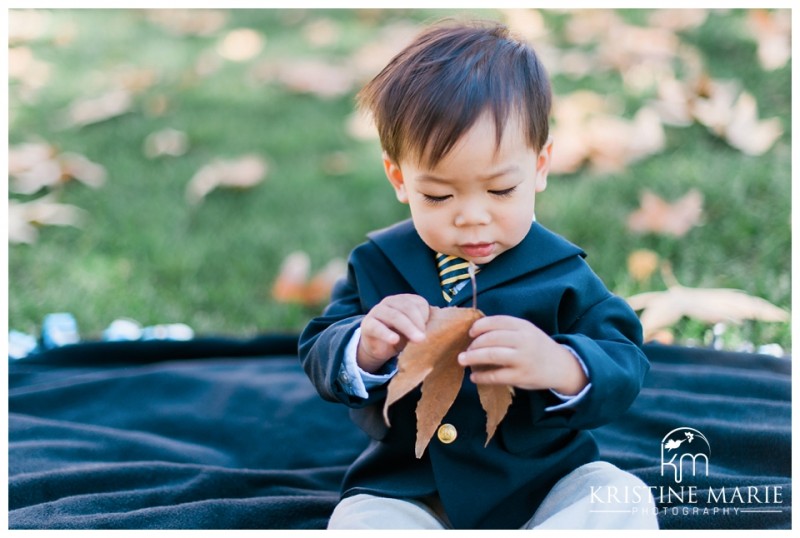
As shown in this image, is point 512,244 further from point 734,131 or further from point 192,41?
point 192,41

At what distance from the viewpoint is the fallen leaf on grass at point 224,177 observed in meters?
3.17

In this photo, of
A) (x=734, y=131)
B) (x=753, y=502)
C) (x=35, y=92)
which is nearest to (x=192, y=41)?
(x=35, y=92)

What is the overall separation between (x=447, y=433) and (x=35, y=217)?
206 cm

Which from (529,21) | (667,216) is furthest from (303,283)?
(529,21)

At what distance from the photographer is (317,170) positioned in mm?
3303

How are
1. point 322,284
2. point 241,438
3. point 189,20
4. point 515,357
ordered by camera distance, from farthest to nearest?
point 189,20 → point 322,284 → point 241,438 → point 515,357

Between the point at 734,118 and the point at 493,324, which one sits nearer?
the point at 493,324

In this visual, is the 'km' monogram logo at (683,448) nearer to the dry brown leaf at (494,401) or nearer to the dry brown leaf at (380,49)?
the dry brown leaf at (494,401)

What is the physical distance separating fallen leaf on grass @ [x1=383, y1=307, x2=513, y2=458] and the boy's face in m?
0.14

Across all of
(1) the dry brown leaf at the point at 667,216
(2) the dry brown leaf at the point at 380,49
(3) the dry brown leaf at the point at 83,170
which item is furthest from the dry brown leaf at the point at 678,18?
(3) the dry brown leaf at the point at 83,170

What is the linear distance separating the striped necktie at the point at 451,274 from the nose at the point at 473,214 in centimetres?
11

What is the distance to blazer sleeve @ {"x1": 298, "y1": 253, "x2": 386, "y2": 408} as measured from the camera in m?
1.38

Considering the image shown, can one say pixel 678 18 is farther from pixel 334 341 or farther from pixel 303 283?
pixel 334 341

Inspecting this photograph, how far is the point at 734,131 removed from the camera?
9.74 ft
